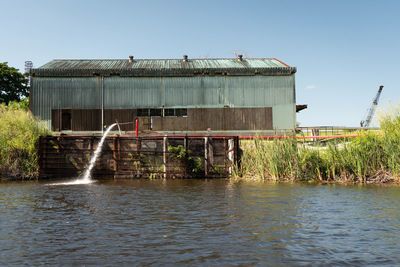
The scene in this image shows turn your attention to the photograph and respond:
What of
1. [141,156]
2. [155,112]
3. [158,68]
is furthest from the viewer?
[158,68]

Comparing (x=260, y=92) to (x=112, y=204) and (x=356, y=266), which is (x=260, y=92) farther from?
(x=356, y=266)

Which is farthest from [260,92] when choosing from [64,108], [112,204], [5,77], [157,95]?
[5,77]

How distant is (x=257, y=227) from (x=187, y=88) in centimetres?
2198

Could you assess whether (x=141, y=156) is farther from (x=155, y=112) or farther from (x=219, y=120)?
(x=219, y=120)

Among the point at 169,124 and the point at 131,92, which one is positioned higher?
the point at 131,92

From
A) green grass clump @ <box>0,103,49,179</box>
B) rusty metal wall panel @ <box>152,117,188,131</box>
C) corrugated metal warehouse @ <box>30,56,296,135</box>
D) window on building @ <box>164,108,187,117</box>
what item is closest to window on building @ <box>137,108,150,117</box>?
corrugated metal warehouse @ <box>30,56,296,135</box>

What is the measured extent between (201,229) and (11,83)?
173 feet

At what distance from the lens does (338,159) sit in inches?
746

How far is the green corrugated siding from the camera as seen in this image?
29.3 metres

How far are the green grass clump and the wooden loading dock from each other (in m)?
0.64

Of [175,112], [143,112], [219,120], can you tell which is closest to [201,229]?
[219,120]

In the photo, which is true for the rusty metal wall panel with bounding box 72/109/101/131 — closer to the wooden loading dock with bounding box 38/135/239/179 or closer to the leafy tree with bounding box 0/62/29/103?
the wooden loading dock with bounding box 38/135/239/179

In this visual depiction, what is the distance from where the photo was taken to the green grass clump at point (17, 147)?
21.7 meters

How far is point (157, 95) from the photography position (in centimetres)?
2942
